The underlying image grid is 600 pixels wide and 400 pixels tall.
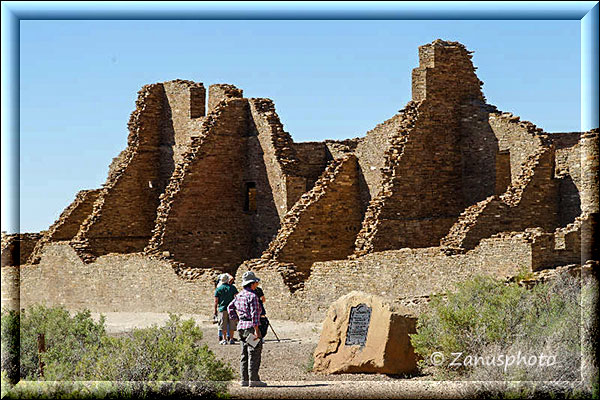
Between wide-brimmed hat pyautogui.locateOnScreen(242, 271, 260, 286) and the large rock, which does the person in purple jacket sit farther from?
the large rock

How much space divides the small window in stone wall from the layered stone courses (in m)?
0.07

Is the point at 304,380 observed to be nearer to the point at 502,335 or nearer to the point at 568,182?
the point at 502,335

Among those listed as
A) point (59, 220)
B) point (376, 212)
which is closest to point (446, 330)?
point (376, 212)

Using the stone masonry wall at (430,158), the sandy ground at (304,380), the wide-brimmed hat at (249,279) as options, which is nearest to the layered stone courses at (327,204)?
the stone masonry wall at (430,158)

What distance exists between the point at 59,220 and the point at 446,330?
881 inches

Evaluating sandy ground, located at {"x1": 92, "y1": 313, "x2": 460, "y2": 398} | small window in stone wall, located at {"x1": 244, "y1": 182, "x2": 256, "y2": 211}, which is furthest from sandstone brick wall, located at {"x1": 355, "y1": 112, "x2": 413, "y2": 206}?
sandy ground, located at {"x1": 92, "y1": 313, "x2": 460, "y2": 398}

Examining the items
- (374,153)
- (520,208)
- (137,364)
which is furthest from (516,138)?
(137,364)

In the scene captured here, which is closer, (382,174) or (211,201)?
(382,174)

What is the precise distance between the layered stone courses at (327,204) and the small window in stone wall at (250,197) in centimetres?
7

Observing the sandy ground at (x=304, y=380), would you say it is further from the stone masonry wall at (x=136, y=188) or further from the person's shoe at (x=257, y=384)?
the stone masonry wall at (x=136, y=188)

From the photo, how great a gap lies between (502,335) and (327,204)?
1271 centimetres

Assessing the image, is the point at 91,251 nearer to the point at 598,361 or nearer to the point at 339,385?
the point at 339,385

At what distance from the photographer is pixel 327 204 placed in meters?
24.8

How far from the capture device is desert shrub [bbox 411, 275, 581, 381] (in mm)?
11062
